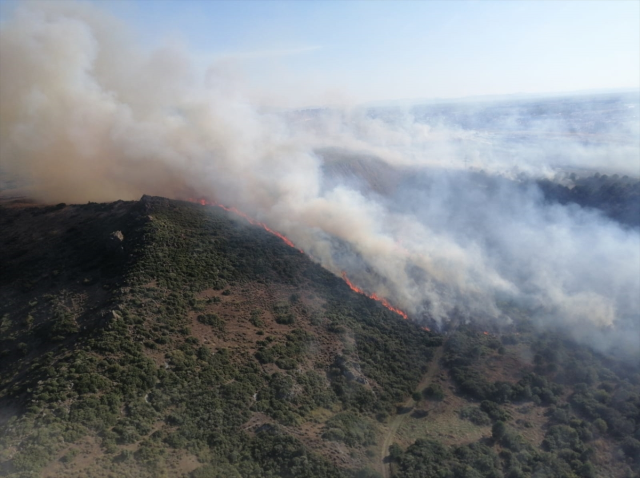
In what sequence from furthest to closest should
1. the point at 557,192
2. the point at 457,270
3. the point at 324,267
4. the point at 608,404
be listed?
1. the point at 557,192
2. the point at 457,270
3. the point at 324,267
4. the point at 608,404

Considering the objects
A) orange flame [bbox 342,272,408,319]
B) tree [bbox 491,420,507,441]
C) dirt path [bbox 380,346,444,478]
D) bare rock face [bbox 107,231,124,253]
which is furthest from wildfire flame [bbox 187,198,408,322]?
tree [bbox 491,420,507,441]

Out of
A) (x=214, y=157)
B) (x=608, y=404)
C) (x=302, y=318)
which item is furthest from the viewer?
(x=214, y=157)

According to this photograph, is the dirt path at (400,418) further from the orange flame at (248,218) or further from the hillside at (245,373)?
the orange flame at (248,218)

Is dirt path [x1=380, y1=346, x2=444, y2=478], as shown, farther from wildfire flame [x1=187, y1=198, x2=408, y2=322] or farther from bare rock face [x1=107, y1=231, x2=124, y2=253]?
bare rock face [x1=107, y1=231, x2=124, y2=253]

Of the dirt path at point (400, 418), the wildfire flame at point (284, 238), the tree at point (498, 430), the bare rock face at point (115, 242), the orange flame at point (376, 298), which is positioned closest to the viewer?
the dirt path at point (400, 418)

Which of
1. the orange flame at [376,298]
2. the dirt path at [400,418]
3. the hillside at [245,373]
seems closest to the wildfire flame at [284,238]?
the orange flame at [376,298]

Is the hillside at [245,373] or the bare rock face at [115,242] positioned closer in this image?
the hillside at [245,373]

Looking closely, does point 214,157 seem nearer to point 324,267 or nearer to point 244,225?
point 244,225

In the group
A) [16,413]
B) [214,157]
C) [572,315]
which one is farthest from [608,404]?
[214,157]

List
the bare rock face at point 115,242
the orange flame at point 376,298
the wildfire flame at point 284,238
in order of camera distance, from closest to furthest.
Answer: the bare rock face at point 115,242 < the orange flame at point 376,298 < the wildfire flame at point 284,238
